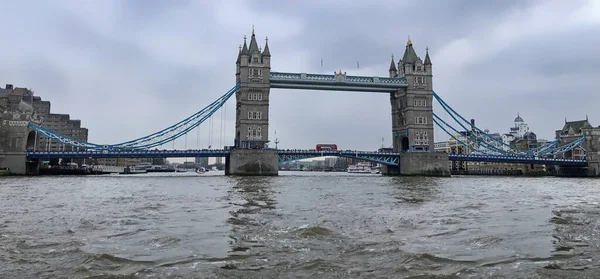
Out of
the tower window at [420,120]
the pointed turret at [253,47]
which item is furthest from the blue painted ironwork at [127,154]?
the tower window at [420,120]

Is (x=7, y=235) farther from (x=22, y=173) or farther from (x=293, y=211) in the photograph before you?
(x=22, y=173)

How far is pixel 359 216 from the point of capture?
12602mm

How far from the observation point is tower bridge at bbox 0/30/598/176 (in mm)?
56759

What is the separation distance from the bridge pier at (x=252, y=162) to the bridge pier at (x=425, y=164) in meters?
21.6

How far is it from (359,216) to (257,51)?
53067mm

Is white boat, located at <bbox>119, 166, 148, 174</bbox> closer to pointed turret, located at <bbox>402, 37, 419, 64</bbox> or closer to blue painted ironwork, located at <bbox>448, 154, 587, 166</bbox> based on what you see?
pointed turret, located at <bbox>402, 37, 419, 64</bbox>

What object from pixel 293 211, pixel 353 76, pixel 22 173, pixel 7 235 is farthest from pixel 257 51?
pixel 7 235

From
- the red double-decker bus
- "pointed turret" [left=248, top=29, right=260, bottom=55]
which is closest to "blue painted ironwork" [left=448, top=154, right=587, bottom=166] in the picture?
the red double-decker bus

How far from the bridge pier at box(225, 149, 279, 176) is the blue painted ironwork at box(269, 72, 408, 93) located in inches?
488

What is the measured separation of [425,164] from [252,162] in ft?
89.2

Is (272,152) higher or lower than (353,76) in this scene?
lower

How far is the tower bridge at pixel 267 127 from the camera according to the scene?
56759 millimetres

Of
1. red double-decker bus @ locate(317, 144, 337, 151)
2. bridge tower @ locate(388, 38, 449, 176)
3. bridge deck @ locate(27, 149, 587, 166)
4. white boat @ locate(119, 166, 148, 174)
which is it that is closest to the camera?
bridge deck @ locate(27, 149, 587, 166)

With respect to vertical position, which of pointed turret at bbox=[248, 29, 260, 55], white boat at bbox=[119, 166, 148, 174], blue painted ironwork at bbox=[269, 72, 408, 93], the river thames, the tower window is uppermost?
pointed turret at bbox=[248, 29, 260, 55]
